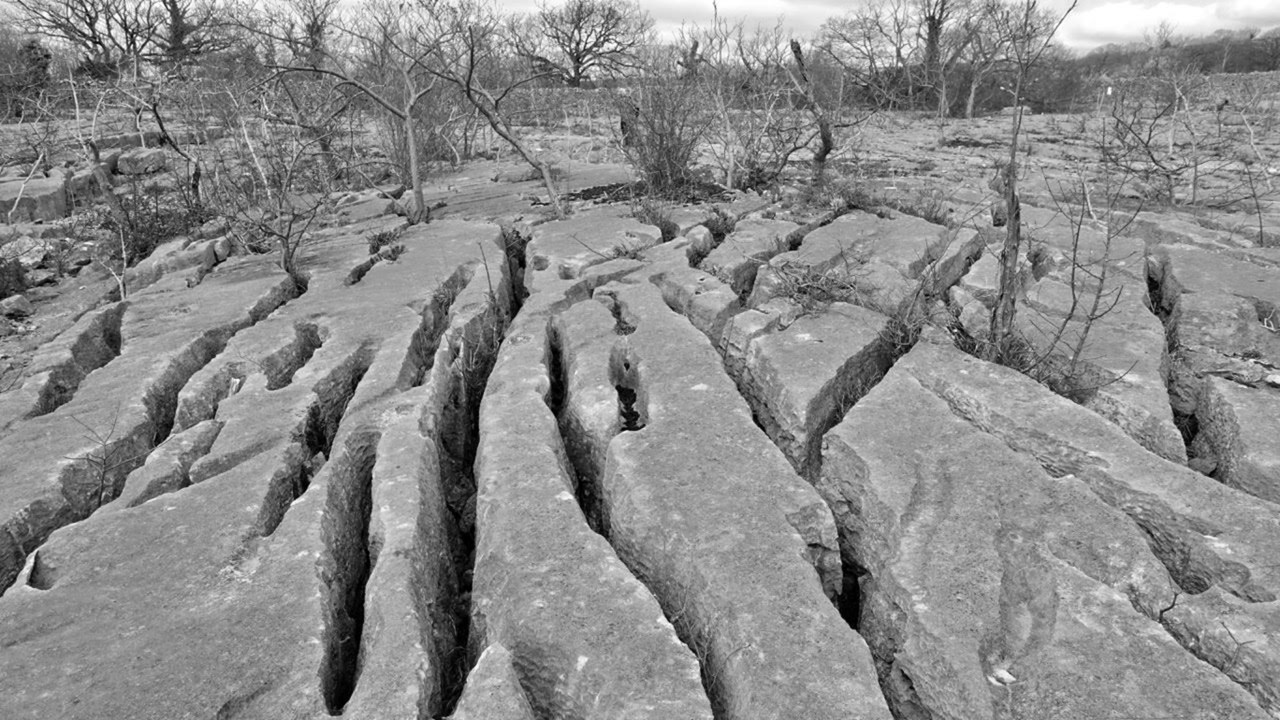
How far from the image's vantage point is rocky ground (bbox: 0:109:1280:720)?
2008 millimetres

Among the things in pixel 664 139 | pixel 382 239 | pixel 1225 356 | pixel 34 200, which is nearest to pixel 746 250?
pixel 664 139

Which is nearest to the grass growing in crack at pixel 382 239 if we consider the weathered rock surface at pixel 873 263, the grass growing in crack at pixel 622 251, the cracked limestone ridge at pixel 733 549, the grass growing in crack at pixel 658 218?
the grass growing in crack at pixel 622 251

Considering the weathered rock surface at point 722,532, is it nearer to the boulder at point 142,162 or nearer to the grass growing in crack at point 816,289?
the grass growing in crack at point 816,289

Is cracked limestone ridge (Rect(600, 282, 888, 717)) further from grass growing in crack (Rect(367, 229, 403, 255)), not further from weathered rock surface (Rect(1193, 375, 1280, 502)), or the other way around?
grass growing in crack (Rect(367, 229, 403, 255))

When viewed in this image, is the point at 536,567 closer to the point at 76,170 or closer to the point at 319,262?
the point at 319,262

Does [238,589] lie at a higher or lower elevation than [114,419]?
lower

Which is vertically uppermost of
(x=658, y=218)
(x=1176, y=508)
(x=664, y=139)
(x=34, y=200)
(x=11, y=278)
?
(x=664, y=139)

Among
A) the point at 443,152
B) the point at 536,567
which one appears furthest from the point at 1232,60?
the point at 536,567

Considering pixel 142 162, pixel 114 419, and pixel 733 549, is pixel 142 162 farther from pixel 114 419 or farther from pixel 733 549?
pixel 733 549

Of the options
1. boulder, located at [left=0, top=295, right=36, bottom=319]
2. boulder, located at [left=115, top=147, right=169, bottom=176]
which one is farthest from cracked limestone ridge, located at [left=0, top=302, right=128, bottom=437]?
boulder, located at [left=115, top=147, right=169, bottom=176]

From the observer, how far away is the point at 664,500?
263 cm

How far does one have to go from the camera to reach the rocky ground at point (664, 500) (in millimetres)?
2008

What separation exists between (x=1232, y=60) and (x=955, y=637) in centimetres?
4077

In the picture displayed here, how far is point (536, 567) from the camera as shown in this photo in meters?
2.36
